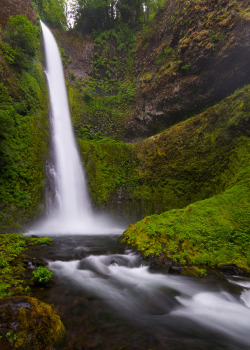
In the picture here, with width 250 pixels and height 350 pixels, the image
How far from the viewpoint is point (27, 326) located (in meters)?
2.19

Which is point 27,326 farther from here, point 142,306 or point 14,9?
point 14,9

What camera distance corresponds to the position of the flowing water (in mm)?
2711

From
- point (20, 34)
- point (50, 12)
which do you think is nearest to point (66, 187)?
point (20, 34)

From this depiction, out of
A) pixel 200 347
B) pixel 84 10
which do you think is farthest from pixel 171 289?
pixel 84 10

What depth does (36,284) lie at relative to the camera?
3936mm

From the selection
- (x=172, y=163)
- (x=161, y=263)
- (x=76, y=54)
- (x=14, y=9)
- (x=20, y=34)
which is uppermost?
(x=76, y=54)

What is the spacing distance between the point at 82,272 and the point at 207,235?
3992mm

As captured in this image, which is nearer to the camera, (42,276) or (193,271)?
(42,276)

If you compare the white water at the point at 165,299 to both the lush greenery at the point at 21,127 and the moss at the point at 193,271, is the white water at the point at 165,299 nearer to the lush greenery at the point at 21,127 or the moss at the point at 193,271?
the moss at the point at 193,271

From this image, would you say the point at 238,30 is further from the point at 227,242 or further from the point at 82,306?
the point at 82,306

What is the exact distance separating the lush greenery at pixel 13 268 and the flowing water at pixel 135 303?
0.44m

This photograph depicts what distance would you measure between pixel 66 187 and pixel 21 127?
4527 millimetres

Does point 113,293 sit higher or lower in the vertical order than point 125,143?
lower

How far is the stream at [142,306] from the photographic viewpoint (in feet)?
8.84
